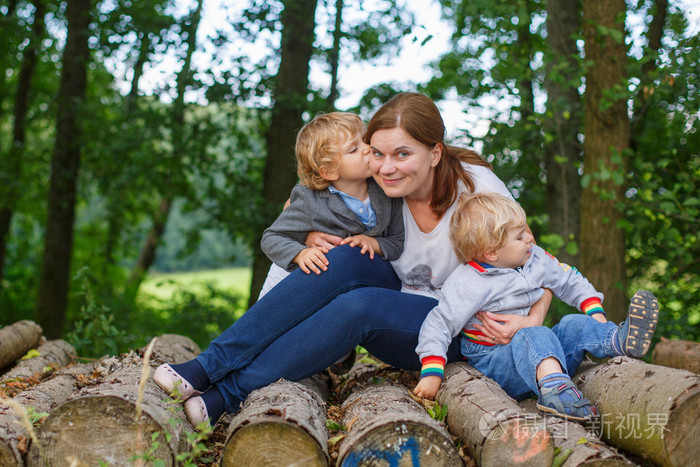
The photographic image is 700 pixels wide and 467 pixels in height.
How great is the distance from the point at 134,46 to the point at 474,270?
537 centimetres

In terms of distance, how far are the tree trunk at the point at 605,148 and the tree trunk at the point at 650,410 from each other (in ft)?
6.58

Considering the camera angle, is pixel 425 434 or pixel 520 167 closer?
pixel 425 434

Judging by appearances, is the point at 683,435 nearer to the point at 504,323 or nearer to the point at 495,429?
the point at 495,429

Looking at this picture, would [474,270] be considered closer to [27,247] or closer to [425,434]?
[425,434]

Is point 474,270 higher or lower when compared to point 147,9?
lower

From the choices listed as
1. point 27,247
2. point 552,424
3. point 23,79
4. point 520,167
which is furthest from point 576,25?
point 27,247

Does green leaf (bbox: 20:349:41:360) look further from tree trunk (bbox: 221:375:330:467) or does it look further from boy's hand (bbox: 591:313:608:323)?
boy's hand (bbox: 591:313:608:323)

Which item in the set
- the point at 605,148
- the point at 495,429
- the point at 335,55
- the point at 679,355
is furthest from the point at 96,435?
the point at 335,55

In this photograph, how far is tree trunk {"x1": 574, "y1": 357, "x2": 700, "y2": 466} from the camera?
7.36 ft

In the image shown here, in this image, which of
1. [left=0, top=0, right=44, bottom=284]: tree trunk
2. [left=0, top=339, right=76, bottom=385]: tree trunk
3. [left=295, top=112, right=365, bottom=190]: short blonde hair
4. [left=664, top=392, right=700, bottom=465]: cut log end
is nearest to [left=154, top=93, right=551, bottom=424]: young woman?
[left=295, top=112, right=365, bottom=190]: short blonde hair

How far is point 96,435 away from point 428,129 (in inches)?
82.3

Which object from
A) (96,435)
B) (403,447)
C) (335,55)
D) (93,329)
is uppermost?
(335,55)

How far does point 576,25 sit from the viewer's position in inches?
232

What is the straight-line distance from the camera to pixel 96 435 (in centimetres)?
231
